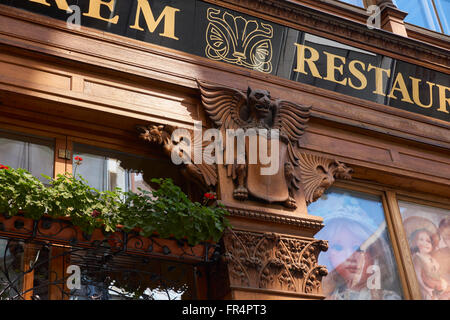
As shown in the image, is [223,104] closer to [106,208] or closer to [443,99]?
[106,208]

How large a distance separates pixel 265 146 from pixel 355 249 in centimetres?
144

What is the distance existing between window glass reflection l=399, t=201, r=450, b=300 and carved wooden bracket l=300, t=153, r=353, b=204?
98 centimetres

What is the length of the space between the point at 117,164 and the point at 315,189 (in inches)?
71.3

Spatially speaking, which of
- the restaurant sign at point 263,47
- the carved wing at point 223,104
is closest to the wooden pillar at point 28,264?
the carved wing at point 223,104

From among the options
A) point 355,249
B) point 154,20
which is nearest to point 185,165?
point 154,20

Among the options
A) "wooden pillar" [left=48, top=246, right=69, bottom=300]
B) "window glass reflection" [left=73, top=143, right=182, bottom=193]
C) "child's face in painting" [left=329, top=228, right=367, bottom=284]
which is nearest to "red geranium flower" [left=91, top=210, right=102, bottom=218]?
"wooden pillar" [left=48, top=246, right=69, bottom=300]

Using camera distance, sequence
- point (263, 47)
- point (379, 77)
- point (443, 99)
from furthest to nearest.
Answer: point (443, 99) → point (379, 77) → point (263, 47)

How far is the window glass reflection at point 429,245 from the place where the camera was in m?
6.42

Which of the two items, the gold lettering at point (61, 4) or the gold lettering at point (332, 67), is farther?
the gold lettering at point (332, 67)

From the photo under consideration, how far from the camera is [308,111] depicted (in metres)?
6.29

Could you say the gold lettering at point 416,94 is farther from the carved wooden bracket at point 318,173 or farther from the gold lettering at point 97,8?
the gold lettering at point 97,8

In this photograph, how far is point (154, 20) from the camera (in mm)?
6102

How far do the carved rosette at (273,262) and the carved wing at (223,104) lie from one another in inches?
43.5
